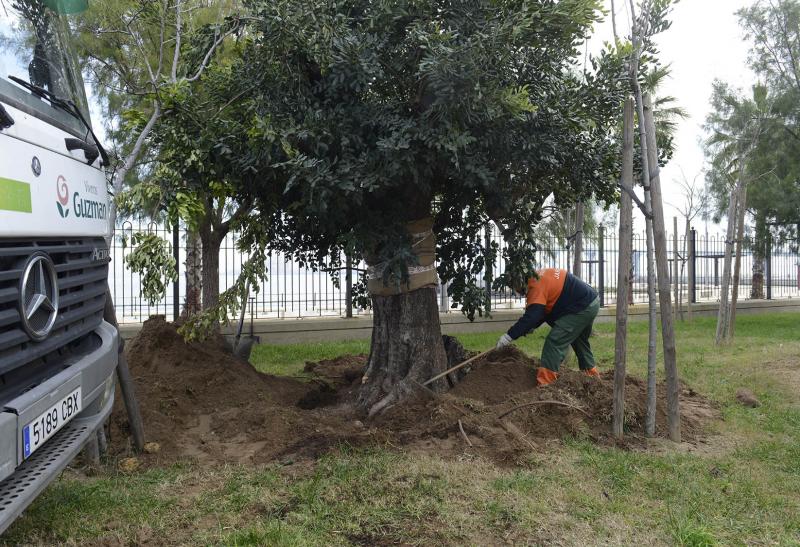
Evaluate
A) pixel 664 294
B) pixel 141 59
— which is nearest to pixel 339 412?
pixel 664 294

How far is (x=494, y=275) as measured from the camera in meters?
6.41

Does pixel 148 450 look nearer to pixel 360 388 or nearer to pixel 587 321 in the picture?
pixel 360 388

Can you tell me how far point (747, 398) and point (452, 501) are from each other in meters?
4.01

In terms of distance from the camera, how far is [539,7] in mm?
4637

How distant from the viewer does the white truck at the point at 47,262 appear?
8.45 ft

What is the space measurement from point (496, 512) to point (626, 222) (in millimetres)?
2491

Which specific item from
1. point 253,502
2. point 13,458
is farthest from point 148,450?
point 13,458

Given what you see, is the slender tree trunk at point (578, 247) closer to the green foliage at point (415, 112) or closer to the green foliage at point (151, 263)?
the green foliage at point (415, 112)

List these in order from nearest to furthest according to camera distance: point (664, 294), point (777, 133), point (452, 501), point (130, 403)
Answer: point (452, 501) < point (130, 403) < point (664, 294) < point (777, 133)

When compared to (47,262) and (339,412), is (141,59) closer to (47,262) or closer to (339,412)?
(339,412)

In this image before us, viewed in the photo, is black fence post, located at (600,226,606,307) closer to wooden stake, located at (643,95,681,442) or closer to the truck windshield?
wooden stake, located at (643,95,681,442)

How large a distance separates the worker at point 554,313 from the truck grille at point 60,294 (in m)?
3.65

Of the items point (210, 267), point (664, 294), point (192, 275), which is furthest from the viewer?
point (192, 275)

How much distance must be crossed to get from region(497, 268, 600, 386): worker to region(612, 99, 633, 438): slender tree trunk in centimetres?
98
